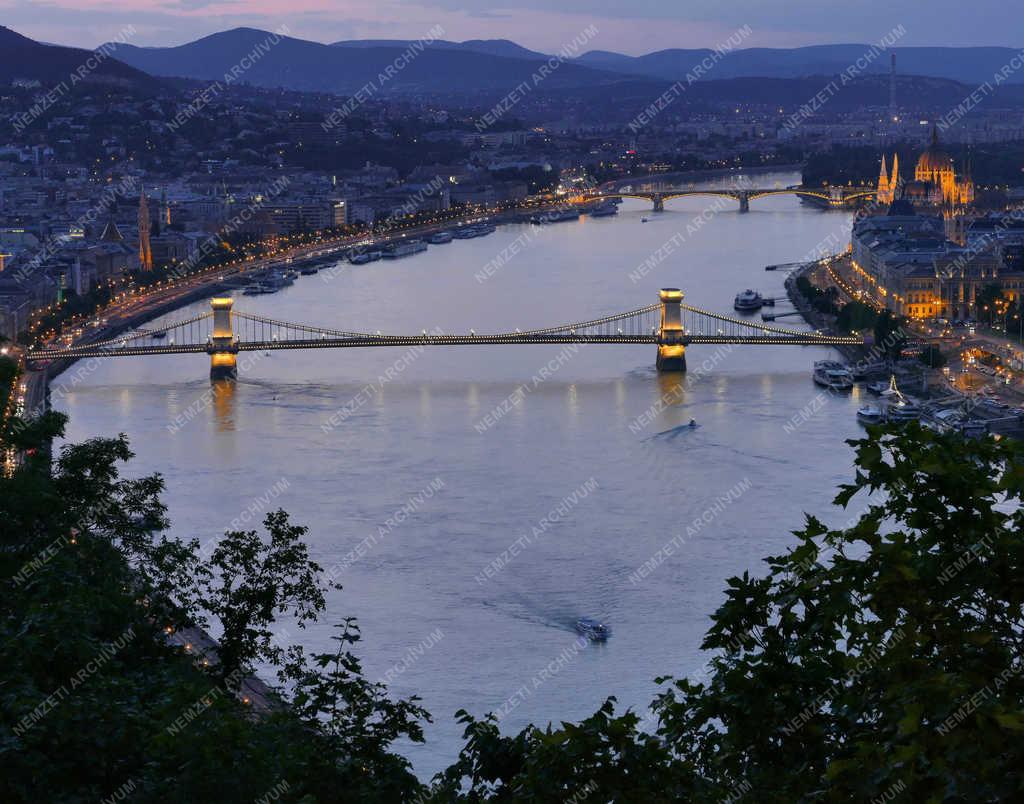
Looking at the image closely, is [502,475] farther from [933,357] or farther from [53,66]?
[53,66]

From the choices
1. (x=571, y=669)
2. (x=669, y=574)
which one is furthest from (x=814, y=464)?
(x=571, y=669)

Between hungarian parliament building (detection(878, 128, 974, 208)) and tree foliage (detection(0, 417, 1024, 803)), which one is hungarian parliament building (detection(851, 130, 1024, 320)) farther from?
tree foliage (detection(0, 417, 1024, 803))

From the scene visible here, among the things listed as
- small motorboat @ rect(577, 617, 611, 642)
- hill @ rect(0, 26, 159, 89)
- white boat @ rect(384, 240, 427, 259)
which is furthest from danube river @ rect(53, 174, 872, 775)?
hill @ rect(0, 26, 159, 89)

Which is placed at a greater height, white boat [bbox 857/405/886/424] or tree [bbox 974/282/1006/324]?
white boat [bbox 857/405/886/424]

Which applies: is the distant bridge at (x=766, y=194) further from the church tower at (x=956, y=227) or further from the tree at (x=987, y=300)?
the tree at (x=987, y=300)

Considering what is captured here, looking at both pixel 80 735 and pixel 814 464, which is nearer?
pixel 80 735

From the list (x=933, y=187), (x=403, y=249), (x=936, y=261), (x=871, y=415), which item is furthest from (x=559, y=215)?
(x=871, y=415)

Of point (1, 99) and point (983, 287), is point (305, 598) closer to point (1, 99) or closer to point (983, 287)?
point (983, 287)
